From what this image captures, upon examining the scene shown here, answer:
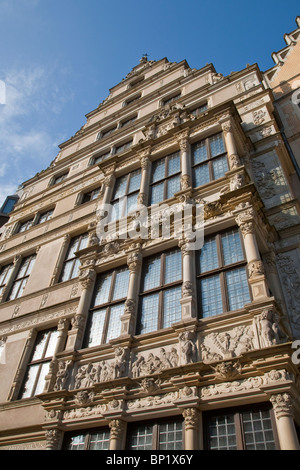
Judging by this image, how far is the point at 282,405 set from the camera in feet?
18.6

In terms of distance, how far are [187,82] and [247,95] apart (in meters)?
5.48

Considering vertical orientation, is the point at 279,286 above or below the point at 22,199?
below

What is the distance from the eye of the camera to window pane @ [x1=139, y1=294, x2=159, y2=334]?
8.71 m

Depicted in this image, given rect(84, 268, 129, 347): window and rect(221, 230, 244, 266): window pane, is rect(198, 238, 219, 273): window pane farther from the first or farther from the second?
rect(84, 268, 129, 347): window

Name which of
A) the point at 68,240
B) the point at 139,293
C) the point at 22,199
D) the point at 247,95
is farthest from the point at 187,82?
the point at 139,293

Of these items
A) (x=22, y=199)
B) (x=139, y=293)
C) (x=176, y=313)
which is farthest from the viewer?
(x=22, y=199)

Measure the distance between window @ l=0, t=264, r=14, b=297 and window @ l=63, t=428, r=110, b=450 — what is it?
31.1 feet

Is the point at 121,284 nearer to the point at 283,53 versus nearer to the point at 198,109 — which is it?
the point at 198,109

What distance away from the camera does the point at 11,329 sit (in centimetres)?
1335

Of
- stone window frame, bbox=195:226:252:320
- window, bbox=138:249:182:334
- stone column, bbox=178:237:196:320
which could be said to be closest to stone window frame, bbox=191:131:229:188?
stone window frame, bbox=195:226:252:320

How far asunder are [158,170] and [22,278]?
26.5ft

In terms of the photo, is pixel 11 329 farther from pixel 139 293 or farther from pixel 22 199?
pixel 22 199

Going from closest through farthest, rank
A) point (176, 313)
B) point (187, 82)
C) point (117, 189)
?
point (176, 313)
point (117, 189)
point (187, 82)

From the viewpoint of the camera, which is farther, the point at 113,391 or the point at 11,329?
the point at 11,329
